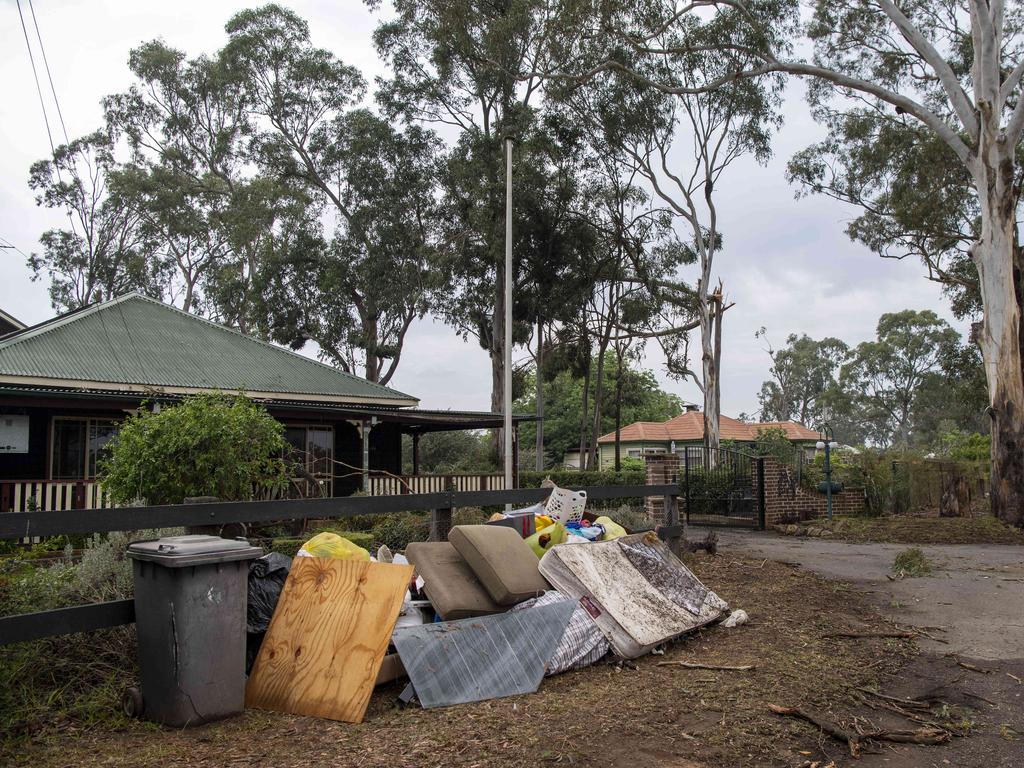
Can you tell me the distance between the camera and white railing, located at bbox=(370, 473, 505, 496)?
61.6 feet

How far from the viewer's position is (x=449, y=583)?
4.88 m

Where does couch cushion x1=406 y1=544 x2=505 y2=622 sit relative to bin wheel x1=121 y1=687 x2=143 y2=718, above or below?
above

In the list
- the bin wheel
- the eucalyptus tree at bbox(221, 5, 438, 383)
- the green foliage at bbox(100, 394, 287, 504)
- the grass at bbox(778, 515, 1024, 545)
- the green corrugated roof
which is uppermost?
the eucalyptus tree at bbox(221, 5, 438, 383)

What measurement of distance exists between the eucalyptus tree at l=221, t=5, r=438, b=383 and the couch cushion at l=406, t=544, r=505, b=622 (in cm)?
2740

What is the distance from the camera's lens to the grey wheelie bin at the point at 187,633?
3611mm

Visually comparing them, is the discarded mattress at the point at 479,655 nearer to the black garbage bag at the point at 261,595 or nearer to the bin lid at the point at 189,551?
the black garbage bag at the point at 261,595

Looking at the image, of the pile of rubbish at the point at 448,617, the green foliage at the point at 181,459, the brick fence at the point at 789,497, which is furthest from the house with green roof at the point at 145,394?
the brick fence at the point at 789,497

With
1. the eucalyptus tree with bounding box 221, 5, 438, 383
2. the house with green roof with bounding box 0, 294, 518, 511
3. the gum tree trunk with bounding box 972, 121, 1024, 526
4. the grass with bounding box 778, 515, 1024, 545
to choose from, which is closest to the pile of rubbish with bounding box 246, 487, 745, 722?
the house with green roof with bounding box 0, 294, 518, 511

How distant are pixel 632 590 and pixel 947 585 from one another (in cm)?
447

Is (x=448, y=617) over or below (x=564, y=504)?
below

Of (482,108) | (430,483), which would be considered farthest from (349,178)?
(430,483)

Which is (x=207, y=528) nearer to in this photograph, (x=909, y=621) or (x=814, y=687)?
(x=814, y=687)

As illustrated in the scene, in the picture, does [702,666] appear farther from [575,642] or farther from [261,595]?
[261,595]

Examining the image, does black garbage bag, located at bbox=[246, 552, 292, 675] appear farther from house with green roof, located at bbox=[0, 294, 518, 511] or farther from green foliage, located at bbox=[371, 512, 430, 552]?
house with green roof, located at bbox=[0, 294, 518, 511]
